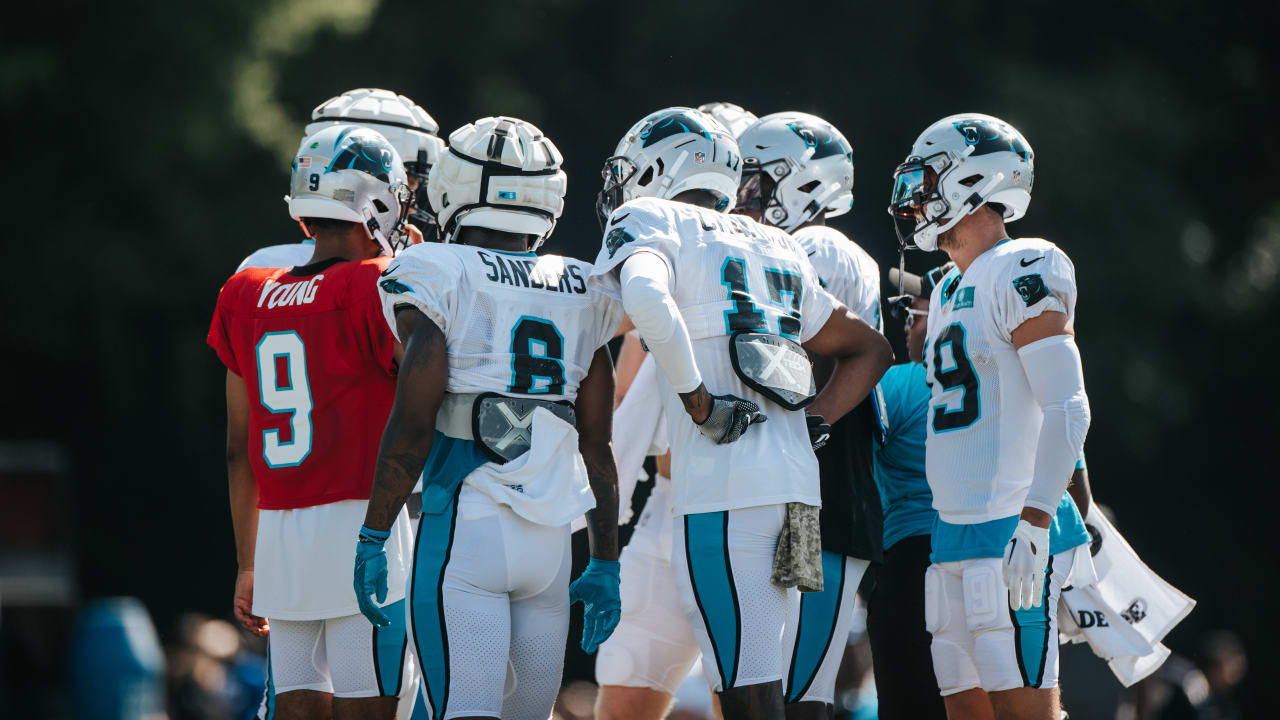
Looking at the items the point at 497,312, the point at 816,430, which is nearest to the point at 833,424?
the point at 816,430

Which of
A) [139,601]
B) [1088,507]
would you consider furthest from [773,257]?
[139,601]

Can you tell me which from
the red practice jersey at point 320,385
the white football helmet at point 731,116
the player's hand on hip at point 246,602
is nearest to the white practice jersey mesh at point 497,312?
the red practice jersey at point 320,385

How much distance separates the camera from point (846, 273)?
17.3ft

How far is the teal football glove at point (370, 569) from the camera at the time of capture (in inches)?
166

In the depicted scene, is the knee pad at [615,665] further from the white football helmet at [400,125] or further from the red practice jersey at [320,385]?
the white football helmet at [400,125]

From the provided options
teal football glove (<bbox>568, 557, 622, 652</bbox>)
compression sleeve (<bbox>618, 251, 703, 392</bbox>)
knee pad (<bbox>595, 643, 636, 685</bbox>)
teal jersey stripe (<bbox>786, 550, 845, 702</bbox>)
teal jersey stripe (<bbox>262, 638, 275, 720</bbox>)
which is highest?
compression sleeve (<bbox>618, 251, 703, 392</bbox>)

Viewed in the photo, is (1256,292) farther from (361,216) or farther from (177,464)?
(361,216)

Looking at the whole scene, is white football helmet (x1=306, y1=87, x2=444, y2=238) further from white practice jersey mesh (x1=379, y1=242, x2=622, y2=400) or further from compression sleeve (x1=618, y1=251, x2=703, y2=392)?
compression sleeve (x1=618, y1=251, x2=703, y2=392)

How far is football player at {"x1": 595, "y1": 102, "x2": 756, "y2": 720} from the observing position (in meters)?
5.45

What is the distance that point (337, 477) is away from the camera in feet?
15.3

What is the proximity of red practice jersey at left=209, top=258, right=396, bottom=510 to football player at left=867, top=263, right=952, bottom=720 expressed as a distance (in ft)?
5.98

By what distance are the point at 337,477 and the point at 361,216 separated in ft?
2.80

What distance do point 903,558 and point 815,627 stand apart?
28.4 inches

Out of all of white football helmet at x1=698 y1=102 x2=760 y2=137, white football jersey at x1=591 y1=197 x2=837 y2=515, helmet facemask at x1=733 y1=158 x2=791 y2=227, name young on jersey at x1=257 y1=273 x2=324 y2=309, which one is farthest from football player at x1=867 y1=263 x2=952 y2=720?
name young on jersey at x1=257 y1=273 x2=324 y2=309
